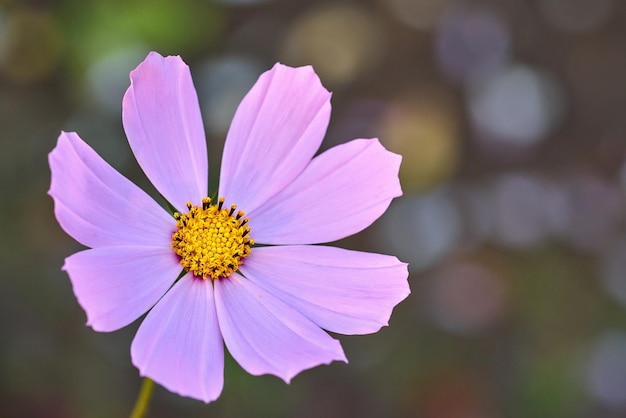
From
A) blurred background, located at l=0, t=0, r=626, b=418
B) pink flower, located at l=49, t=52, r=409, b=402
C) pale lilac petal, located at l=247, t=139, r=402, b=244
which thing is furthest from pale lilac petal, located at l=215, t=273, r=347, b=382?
blurred background, located at l=0, t=0, r=626, b=418

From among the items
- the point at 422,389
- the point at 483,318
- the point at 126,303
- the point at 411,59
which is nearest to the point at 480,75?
the point at 411,59

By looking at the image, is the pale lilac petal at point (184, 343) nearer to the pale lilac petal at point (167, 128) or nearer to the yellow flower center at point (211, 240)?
the yellow flower center at point (211, 240)

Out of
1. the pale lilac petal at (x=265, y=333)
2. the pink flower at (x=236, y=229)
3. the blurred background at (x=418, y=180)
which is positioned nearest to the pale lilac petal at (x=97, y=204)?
the pink flower at (x=236, y=229)

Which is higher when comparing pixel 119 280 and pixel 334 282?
pixel 334 282

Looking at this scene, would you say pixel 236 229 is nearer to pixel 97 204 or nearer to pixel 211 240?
pixel 211 240

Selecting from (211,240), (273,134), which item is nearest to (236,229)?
(211,240)

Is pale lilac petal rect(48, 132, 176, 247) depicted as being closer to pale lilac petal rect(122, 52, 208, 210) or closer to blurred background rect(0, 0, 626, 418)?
pale lilac petal rect(122, 52, 208, 210)

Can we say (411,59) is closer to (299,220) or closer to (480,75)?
(480,75)
